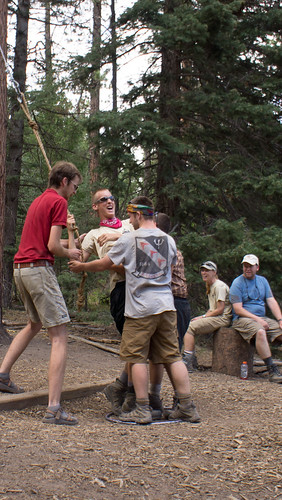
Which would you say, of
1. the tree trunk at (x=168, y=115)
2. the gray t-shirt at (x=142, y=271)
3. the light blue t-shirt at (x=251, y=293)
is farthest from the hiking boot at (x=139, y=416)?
the tree trunk at (x=168, y=115)

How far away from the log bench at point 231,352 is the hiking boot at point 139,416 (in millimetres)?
3498

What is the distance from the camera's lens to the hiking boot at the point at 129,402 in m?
4.75

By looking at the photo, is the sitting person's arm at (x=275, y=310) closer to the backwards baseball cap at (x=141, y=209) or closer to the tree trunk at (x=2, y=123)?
the backwards baseball cap at (x=141, y=209)

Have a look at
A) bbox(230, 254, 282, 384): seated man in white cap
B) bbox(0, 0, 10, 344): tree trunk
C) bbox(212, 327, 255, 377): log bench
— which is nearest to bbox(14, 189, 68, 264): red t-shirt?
bbox(0, 0, 10, 344): tree trunk

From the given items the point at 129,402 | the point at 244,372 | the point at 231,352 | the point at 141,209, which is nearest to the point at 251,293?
the point at 231,352

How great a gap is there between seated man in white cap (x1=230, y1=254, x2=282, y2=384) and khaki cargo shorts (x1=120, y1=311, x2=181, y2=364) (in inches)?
129

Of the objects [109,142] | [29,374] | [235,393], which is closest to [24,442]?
[29,374]

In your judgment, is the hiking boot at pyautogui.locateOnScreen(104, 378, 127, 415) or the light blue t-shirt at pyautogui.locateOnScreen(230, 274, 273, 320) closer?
the hiking boot at pyautogui.locateOnScreen(104, 378, 127, 415)

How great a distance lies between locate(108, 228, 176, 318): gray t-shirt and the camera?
4.51 m

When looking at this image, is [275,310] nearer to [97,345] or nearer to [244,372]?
[244,372]

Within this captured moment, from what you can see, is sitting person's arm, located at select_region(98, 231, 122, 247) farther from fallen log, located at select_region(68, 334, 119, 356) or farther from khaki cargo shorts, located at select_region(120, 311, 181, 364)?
fallen log, located at select_region(68, 334, 119, 356)

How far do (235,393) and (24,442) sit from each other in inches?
137

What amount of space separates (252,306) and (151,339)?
11.7 feet

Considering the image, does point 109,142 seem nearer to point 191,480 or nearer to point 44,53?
point 44,53
